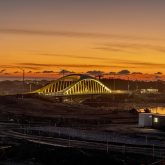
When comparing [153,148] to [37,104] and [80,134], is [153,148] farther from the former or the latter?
[37,104]

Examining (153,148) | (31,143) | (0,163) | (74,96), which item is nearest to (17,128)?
(31,143)

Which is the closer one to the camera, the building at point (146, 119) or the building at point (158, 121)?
the building at point (158, 121)

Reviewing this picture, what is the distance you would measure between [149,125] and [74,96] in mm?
114887

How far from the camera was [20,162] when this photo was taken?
44.6m

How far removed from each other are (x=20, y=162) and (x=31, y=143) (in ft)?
16.9

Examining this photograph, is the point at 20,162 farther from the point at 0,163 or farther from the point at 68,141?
the point at 68,141

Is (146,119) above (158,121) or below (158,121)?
above

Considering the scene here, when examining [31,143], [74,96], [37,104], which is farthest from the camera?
[74,96]

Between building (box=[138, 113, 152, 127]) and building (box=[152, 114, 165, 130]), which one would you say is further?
building (box=[138, 113, 152, 127])

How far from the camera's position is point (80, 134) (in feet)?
193

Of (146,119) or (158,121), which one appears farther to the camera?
(146,119)

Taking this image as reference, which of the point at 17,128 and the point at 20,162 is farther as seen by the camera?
the point at 17,128

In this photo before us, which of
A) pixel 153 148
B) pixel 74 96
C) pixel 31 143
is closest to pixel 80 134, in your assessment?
pixel 31 143

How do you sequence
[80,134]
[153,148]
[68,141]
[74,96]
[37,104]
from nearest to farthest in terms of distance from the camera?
1. [153,148]
2. [68,141]
3. [80,134]
4. [37,104]
5. [74,96]
